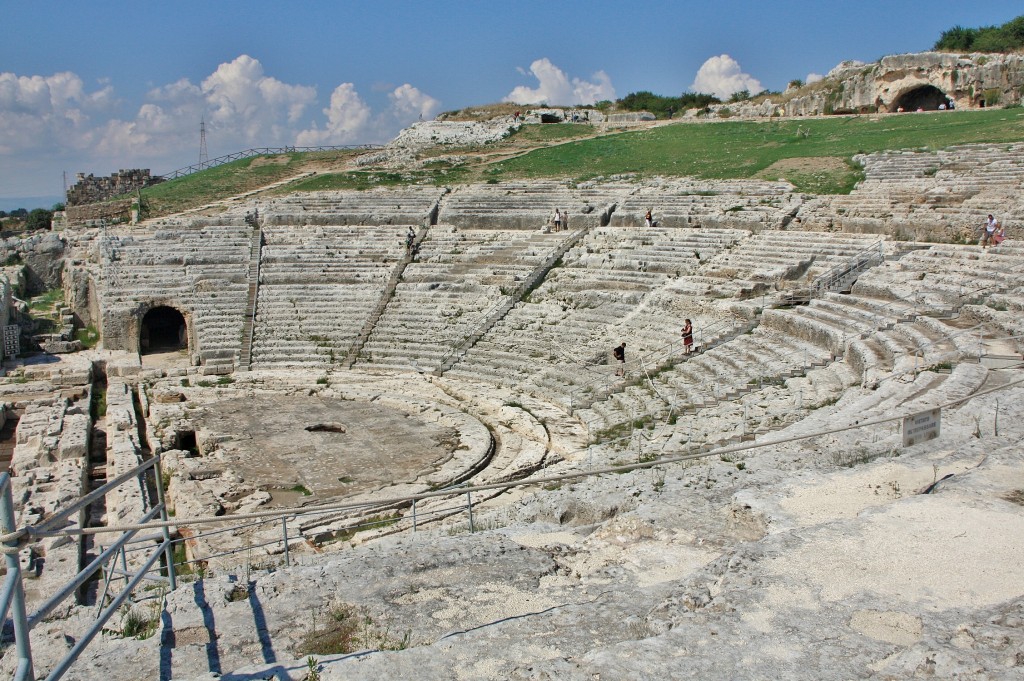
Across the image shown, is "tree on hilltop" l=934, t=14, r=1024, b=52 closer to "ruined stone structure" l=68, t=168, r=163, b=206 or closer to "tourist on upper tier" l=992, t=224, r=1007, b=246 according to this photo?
"tourist on upper tier" l=992, t=224, r=1007, b=246

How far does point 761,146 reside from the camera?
3056 centimetres

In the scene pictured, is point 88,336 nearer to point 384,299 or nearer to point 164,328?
point 164,328

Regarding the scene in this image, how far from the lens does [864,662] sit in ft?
14.0

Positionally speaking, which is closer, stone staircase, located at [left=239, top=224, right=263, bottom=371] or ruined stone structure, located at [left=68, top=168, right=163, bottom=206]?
stone staircase, located at [left=239, top=224, right=263, bottom=371]

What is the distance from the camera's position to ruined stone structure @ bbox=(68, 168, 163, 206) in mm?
36281

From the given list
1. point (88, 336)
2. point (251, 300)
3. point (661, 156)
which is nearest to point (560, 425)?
point (251, 300)

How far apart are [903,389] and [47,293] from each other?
27.4 metres

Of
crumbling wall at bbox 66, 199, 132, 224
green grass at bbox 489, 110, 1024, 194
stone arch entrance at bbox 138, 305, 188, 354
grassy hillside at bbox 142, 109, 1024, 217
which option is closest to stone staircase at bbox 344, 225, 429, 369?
stone arch entrance at bbox 138, 305, 188, 354

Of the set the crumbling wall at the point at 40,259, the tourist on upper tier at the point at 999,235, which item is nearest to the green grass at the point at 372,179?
the crumbling wall at the point at 40,259

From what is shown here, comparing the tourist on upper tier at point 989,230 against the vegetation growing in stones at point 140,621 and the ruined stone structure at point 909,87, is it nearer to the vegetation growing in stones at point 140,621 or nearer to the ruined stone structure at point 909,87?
the vegetation growing in stones at point 140,621

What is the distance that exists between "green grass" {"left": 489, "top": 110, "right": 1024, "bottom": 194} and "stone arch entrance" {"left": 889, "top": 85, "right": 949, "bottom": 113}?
4458mm

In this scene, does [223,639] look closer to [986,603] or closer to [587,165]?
[986,603]

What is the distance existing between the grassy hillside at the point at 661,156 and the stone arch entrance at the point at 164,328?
5.88 metres

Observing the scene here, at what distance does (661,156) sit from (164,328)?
1873 centimetres
